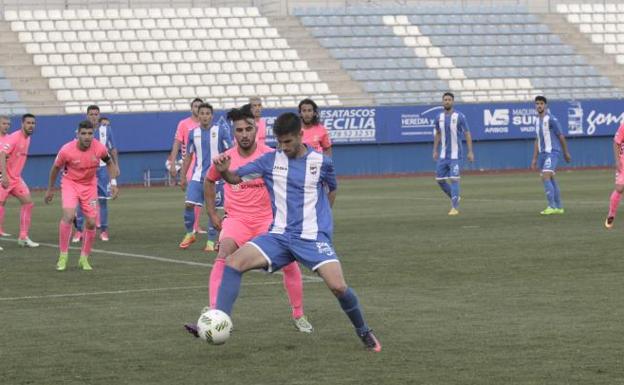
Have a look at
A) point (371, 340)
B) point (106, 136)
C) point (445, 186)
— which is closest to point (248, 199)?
point (371, 340)

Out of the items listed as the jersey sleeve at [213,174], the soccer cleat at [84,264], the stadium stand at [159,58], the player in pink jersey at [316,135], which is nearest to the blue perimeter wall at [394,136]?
the stadium stand at [159,58]

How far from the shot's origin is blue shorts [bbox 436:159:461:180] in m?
28.3

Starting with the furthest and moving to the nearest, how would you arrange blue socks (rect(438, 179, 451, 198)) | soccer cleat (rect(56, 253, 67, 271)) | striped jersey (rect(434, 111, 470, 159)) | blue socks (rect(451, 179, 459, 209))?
striped jersey (rect(434, 111, 470, 159)) < blue socks (rect(438, 179, 451, 198)) < blue socks (rect(451, 179, 459, 209)) < soccer cleat (rect(56, 253, 67, 271))

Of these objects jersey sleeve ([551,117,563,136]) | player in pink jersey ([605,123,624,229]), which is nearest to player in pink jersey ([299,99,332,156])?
player in pink jersey ([605,123,624,229])

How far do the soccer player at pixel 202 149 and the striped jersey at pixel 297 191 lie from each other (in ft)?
28.8

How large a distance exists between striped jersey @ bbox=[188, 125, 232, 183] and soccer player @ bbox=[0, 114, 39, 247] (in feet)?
9.83

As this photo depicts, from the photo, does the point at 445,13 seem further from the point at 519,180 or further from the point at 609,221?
the point at 609,221

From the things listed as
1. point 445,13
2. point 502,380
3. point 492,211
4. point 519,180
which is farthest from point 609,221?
point 445,13

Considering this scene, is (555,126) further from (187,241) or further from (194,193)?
(194,193)

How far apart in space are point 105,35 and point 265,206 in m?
40.1

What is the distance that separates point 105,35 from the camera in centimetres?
5128

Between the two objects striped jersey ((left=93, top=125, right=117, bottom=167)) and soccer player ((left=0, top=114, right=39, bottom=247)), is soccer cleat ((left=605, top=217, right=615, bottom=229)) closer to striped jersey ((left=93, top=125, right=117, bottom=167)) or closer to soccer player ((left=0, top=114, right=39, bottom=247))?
striped jersey ((left=93, top=125, right=117, bottom=167))

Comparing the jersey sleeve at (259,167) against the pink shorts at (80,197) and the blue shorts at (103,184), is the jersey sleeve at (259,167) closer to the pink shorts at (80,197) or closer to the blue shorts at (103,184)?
the pink shorts at (80,197)

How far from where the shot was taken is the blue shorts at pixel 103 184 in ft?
77.2
